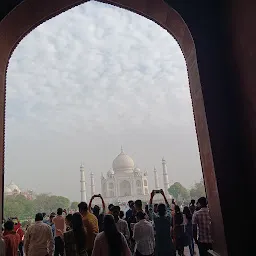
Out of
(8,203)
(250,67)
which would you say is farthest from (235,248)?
(8,203)

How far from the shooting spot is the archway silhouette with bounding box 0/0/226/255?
3213 millimetres

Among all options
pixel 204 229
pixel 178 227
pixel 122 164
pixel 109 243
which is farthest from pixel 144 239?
pixel 122 164

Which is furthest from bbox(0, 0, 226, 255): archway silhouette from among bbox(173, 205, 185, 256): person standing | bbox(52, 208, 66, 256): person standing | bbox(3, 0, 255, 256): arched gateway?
bbox(52, 208, 66, 256): person standing

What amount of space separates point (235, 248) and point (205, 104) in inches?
55.7

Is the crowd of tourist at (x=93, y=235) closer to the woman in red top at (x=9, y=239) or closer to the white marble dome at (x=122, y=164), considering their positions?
the woman in red top at (x=9, y=239)

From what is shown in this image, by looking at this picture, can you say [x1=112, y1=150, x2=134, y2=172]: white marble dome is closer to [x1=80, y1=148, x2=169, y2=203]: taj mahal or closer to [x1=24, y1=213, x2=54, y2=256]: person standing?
[x1=80, y1=148, x2=169, y2=203]: taj mahal

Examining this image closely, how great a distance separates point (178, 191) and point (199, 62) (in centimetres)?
4868

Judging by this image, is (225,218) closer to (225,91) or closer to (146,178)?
(225,91)

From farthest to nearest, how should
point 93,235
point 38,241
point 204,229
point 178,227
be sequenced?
point 178,227
point 204,229
point 93,235
point 38,241

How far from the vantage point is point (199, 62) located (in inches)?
135

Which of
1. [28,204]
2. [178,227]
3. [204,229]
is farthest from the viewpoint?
[28,204]

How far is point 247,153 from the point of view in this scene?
3.01m

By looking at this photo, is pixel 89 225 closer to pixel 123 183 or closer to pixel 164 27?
pixel 164 27

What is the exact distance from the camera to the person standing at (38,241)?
3.28 meters
